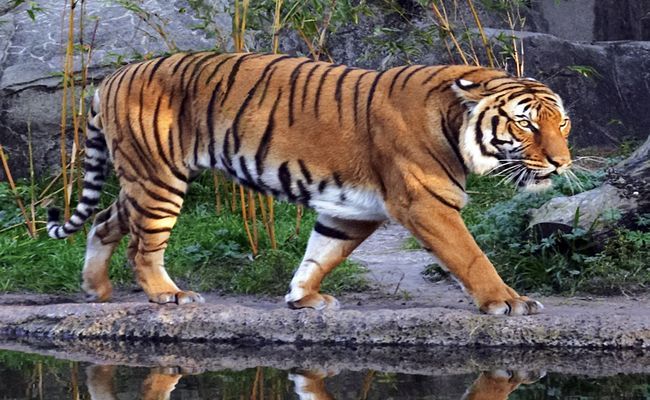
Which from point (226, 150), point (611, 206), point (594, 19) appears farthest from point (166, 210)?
point (594, 19)

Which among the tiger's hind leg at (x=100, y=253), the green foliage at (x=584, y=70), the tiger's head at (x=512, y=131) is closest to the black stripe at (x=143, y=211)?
the tiger's hind leg at (x=100, y=253)

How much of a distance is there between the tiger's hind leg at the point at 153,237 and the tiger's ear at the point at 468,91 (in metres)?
1.41

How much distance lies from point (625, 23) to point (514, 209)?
5330 millimetres

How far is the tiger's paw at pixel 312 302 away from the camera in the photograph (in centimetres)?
552

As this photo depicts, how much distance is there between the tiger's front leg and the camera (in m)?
5.07

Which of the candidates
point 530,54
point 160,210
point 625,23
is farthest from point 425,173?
point 625,23

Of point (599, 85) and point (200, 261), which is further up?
point (599, 85)

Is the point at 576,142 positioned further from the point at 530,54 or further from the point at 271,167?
the point at 271,167

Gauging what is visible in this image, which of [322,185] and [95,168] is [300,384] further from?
[95,168]

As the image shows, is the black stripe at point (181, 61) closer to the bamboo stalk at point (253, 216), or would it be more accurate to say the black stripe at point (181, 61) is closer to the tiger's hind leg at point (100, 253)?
the tiger's hind leg at point (100, 253)

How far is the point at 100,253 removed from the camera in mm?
6023

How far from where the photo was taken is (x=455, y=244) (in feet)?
16.8

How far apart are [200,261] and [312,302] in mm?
1412

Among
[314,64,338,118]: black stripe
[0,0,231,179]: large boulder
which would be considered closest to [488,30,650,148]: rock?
[0,0,231,179]: large boulder
